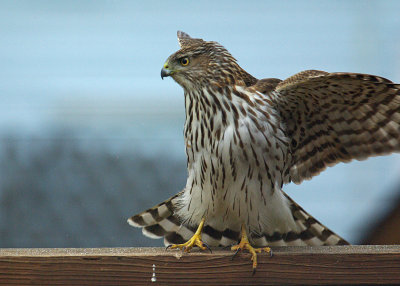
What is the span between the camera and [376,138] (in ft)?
12.2

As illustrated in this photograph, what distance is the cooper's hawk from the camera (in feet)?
11.3

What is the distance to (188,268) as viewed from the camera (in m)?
2.81

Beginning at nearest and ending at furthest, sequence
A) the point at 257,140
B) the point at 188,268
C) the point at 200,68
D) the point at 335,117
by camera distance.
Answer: the point at 188,268
the point at 257,140
the point at 200,68
the point at 335,117

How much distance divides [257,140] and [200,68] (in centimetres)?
53

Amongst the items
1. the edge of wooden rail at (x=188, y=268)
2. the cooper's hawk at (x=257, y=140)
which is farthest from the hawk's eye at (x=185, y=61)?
the edge of wooden rail at (x=188, y=268)

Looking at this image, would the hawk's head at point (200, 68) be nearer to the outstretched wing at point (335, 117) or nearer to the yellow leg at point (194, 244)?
the outstretched wing at point (335, 117)

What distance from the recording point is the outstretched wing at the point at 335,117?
138 inches

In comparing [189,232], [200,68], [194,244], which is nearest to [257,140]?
[200,68]

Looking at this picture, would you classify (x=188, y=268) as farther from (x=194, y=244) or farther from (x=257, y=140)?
(x=257, y=140)

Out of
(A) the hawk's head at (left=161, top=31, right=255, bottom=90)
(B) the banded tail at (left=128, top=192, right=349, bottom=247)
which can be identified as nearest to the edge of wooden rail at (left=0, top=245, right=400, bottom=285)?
(B) the banded tail at (left=128, top=192, right=349, bottom=247)

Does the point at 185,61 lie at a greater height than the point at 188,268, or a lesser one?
greater

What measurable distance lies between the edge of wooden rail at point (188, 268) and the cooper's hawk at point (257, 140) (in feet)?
1.13

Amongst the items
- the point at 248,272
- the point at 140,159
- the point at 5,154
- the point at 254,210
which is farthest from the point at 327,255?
the point at 5,154

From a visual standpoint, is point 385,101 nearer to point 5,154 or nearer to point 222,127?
point 222,127
